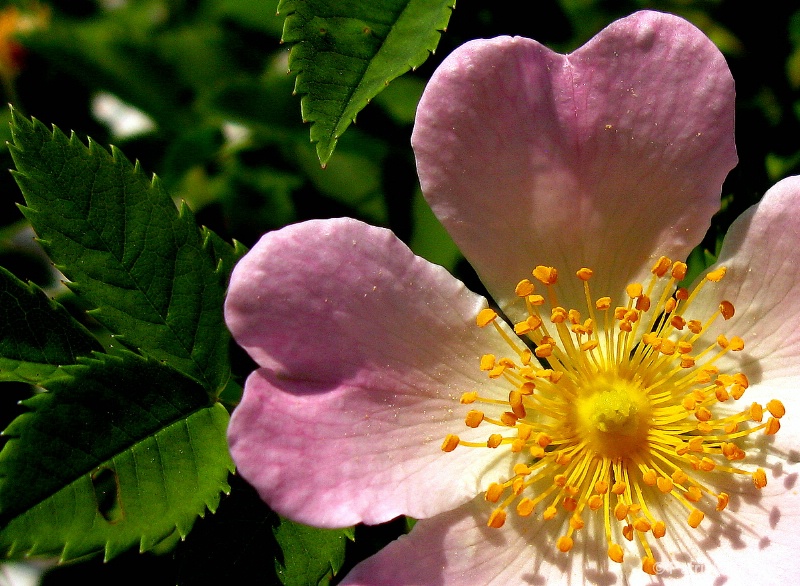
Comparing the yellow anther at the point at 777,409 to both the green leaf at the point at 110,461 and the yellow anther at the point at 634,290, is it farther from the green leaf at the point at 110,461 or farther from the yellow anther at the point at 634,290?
the green leaf at the point at 110,461

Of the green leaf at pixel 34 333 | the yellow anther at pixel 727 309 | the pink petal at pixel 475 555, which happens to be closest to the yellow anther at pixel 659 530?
the pink petal at pixel 475 555

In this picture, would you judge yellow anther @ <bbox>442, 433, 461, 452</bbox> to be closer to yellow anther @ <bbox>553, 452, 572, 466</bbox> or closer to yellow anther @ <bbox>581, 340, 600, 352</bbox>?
yellow anther @ <bbox>553, 452, 572, 466</bbox>

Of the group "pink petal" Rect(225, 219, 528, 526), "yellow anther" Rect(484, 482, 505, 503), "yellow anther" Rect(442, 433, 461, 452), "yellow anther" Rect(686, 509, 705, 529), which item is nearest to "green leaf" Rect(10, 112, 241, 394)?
"pink petal" Rect(225, 219, 528, 526)

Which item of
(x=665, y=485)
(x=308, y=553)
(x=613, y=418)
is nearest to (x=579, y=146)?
(x=613, y=418)

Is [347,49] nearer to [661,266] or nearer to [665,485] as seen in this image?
[661,266]

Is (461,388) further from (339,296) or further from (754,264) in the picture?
(754,264)

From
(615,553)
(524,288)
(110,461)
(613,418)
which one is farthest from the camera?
(613,418)

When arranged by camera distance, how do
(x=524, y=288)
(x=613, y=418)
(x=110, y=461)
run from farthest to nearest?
(x=613, y=418)
(x=524, y=288)
(x=110, y=461)
